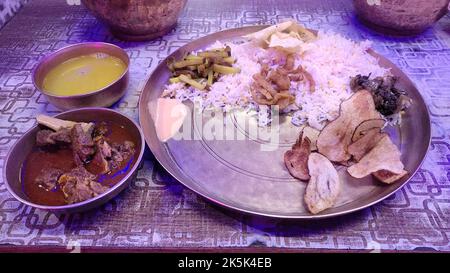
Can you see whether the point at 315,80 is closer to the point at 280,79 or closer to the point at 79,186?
the point at 280,79

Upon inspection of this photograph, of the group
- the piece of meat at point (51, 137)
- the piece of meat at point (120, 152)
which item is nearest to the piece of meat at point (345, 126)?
the piece of meat at point (120, 152)

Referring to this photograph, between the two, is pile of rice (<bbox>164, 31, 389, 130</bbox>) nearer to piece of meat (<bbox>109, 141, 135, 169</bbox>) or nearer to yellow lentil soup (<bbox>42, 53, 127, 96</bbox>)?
yellow lentil soup (<bbox>42, 53, 127, 96</bbox>)

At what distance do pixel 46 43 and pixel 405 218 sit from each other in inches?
117

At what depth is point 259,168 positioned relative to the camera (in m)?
1.73

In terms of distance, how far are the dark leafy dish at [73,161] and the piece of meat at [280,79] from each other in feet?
3.21

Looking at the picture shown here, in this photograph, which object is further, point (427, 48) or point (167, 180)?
point (427, 48)

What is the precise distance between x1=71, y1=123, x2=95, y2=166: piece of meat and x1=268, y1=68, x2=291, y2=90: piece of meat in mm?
1168

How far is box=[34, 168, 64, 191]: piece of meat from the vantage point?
5.09 feet

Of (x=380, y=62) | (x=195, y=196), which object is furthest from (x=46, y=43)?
(x=380, y=62)

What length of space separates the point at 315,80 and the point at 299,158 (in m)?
0.72

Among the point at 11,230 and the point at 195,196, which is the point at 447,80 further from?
the point at 11,230

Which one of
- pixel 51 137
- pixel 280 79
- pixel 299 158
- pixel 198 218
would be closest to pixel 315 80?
pixel 280 79

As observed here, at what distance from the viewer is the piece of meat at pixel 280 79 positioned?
205 centimetres

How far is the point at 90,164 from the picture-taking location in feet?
5.45
